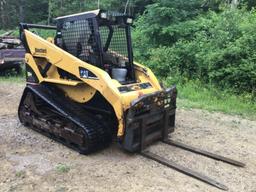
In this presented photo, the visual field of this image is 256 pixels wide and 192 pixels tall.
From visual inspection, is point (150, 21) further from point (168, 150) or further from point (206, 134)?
point (168, 150)

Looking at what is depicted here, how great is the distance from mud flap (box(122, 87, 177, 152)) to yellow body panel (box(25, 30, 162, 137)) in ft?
0.41

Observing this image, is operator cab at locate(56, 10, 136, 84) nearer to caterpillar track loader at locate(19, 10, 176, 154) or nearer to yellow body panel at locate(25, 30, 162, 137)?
caterpillar track loader at locate(19, 10, 176, 154)

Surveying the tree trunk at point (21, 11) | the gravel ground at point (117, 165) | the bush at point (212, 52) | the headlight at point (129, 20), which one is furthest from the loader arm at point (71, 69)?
the tree trunk at point (21, 11)

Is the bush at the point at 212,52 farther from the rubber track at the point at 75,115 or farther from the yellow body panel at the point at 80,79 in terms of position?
the rubber track at the point at 75,115

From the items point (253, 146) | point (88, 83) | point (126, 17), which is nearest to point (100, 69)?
point (88, 83)

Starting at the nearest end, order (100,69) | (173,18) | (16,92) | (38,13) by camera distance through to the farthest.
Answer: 1. (100,69)
2. (16,92)
3. (173,18)
4. (38,13)

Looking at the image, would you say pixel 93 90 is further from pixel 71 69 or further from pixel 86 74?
pixel 71 69

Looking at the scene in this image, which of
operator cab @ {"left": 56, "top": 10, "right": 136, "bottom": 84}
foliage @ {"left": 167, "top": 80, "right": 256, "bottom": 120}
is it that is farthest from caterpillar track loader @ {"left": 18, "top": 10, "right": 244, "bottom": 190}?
foliage @ {"left": 167, "top": 80, "right": 256, "bottom": 120}

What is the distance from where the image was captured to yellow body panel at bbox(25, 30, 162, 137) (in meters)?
4.62

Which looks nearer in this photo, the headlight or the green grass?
the headlight

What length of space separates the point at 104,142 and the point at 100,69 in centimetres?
107

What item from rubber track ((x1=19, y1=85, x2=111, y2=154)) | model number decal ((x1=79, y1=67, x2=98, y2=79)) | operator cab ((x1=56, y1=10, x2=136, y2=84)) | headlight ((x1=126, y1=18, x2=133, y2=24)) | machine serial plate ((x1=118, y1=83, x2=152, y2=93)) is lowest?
rubber track ((x1=19, y1=85, x2=111, y2=154))

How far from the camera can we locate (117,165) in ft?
14.8

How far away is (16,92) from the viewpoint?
9.31 m
